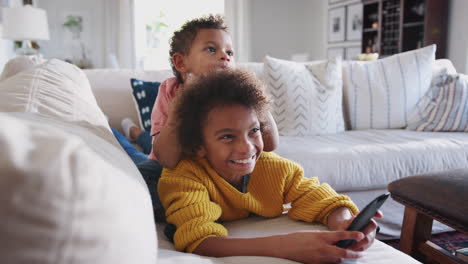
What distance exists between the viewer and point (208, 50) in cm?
134

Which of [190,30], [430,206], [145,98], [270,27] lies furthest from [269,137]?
[270,27]

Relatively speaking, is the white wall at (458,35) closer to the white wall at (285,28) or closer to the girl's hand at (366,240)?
the white wall at (285,28)

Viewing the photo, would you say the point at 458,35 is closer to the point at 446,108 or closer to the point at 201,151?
the point at 446,108

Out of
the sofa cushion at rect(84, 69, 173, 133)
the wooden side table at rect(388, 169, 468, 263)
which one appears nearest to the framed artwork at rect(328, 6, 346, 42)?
the sofa cushion at rect(84, 69, 173, 133)

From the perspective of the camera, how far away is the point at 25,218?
292mm

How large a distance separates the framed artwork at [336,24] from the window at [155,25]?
205 centimetres

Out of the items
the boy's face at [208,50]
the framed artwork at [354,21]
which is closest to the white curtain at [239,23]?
the framed artwork at [354,21]

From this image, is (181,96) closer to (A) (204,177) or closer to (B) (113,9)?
(A) (204,177)

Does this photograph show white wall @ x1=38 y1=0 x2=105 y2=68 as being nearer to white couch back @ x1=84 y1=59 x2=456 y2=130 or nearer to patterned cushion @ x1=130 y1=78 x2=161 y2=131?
white couch back @ x1=84 y1=59 x2=456 y2=130

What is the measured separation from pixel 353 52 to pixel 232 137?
5.13 metres

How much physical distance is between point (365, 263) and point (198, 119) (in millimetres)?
470

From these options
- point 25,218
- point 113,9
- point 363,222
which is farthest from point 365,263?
point 113,9

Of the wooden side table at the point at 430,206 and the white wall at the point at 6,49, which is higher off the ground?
the white wall at the point at 6,49

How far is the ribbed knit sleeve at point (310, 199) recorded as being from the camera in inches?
36.4
